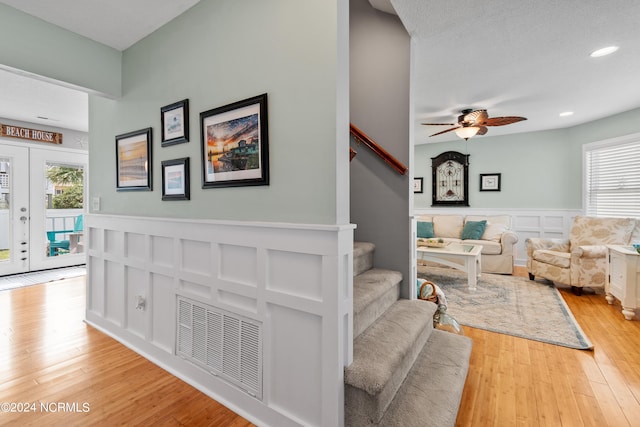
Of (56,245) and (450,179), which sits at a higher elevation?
(450,179)

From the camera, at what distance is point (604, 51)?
2.66 meters

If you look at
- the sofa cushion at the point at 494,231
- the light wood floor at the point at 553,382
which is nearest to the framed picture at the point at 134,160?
the light wood floor at the point at 553,382

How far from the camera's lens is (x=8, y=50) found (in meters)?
1.95

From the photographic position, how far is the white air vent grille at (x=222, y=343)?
5.41 ft

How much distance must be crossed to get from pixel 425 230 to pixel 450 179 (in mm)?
1621

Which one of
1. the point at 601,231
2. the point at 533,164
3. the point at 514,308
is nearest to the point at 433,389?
the point at 514,308

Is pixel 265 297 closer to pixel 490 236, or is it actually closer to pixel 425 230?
pixel 425 230

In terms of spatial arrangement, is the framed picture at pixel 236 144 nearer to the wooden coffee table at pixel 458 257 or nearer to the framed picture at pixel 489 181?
the wooden coffee table at pixel 458 257

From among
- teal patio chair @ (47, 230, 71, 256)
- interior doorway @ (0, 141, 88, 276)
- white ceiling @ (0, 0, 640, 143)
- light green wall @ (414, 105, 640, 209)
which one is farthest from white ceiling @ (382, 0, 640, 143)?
teal patio chair @ (47, 230, 71, 256)

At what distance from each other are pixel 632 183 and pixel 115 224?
6617 mm

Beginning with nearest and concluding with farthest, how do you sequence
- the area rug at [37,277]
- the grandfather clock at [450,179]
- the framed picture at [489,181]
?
the area rug at [37,277] < the framed picture at [489,181] < the grandfather clock at [450,179]

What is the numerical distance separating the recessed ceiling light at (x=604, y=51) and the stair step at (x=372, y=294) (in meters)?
2.70

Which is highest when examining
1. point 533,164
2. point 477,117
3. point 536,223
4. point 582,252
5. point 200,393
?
point 477,117

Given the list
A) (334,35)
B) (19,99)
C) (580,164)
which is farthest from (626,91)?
(19,99)
